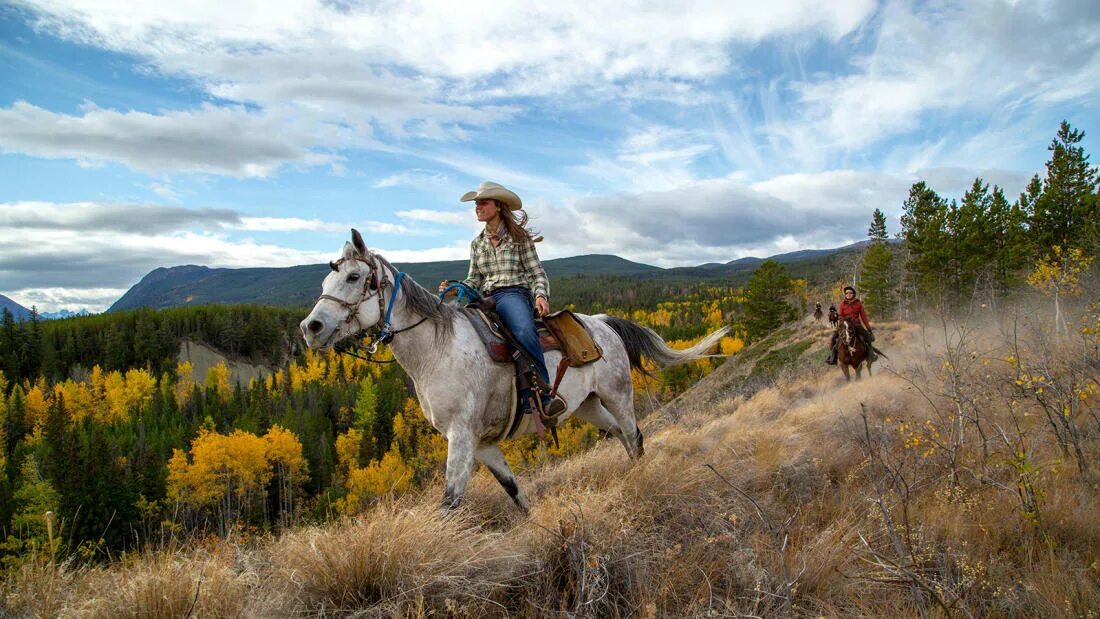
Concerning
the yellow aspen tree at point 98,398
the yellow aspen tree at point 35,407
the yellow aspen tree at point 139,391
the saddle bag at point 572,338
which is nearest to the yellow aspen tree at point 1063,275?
the saddle bag at point 572,338

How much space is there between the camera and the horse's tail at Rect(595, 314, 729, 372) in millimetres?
6000

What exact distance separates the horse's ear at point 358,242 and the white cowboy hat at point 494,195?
1.13m

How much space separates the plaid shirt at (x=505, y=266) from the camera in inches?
186

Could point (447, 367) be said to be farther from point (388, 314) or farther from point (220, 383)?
point (220, 383)

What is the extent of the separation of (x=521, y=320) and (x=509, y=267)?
55 centimetres

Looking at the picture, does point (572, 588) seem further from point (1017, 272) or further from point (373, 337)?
point (1017, 272)

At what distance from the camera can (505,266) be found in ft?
15.5

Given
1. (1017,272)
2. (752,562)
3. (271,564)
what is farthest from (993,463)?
(1017,272)

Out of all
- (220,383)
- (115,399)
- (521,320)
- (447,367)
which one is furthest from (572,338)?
(220,383)

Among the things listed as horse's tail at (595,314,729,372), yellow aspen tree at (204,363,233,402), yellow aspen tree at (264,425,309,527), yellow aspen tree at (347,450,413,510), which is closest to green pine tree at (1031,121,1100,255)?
horse's tail at (595,314,729,372)

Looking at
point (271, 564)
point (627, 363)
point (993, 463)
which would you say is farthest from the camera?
point (627, 363)

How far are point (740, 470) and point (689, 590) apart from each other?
2283 millimetres

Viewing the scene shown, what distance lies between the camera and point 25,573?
272cm

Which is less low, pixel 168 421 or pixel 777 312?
pixel 777 312
